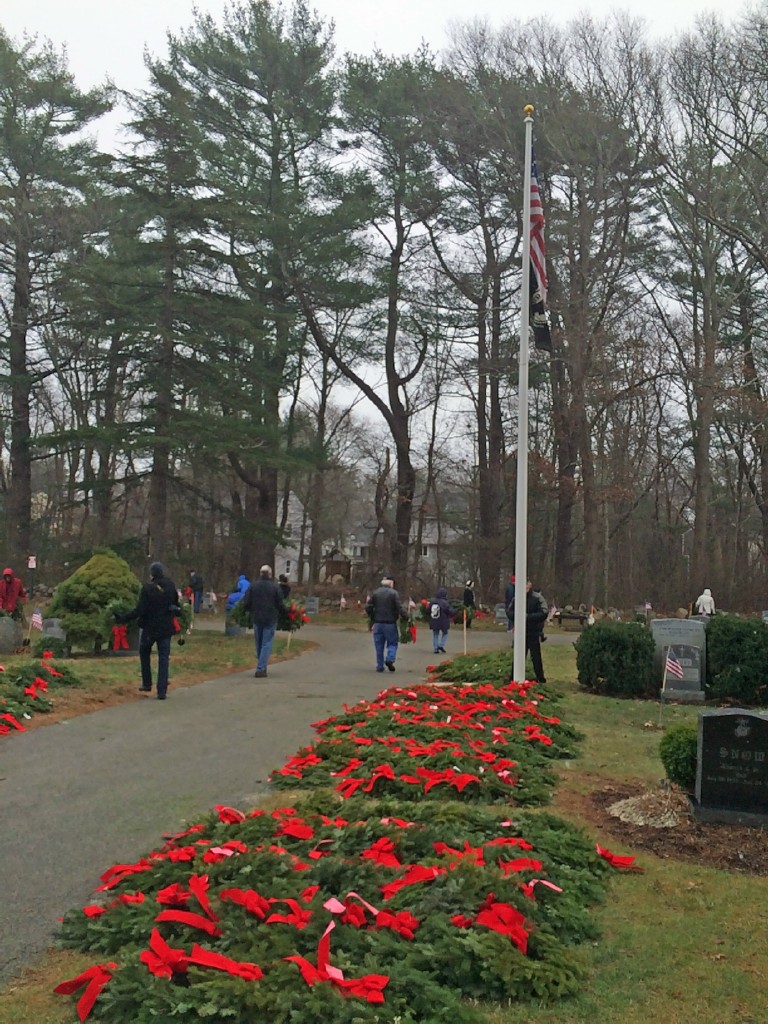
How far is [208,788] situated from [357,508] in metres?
70.5

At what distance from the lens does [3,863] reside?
6.48 m

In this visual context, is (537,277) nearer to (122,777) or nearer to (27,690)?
(27,690)

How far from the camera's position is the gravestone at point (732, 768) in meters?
7.54

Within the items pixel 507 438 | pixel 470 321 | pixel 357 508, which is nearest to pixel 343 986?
pixel 470 321

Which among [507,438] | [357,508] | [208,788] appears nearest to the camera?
[208,788]

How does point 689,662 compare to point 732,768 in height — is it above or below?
above

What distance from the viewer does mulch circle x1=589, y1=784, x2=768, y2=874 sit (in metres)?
6.82

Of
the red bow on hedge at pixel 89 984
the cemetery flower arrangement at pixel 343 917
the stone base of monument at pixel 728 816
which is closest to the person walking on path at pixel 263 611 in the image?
the cemetery flower arrangement at pixel 343 917

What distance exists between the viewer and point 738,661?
14906 millimetres

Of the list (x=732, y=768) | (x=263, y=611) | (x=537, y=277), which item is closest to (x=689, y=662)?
(x=537, y=277)

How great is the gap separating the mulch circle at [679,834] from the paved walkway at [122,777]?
282 cm

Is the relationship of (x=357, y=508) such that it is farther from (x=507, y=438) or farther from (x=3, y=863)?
(x=3, y=863)

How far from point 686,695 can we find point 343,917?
11.1 meters

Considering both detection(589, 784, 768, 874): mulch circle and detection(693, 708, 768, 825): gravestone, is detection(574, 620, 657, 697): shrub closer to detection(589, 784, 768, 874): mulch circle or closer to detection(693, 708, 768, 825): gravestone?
detection(589, 784, 768, 874): mulch circle
